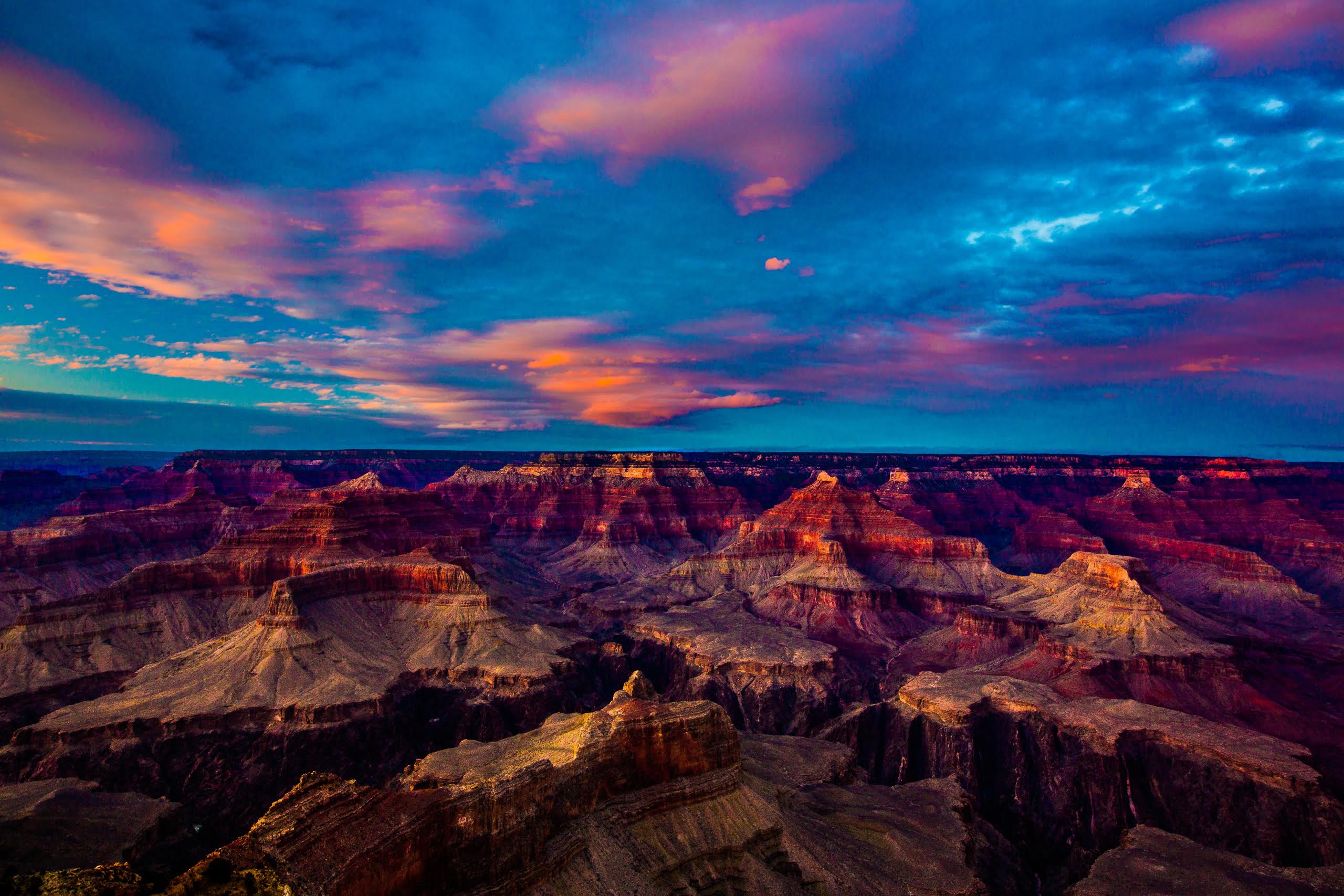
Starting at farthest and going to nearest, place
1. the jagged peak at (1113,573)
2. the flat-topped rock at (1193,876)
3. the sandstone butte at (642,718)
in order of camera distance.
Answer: the jagged peak at (1113,573) → the flat-topped rock at (1193,876) → the sandstone butte at (642,718)

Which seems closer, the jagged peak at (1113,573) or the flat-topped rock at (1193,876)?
the flat-topped rock at (1193,876)

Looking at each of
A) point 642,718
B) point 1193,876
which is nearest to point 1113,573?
point 1193,876

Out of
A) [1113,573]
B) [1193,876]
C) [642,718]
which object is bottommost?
[1193,876]

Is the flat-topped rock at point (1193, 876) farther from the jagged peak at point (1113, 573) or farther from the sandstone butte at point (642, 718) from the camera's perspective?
the jagged peak at point (1113, 573)

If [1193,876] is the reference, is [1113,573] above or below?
above

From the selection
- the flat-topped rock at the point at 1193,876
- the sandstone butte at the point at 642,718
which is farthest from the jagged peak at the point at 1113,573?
the flat-topped rock at the point at 1193,876

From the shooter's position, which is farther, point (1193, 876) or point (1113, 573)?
point (1113, 573)

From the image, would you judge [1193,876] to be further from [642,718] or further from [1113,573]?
[1113,573]

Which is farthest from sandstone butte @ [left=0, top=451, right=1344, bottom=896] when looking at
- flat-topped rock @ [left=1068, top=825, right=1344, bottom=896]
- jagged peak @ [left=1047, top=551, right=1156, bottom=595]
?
jagged peak @ [left=1047, top=551, right=1156, bottom=595]

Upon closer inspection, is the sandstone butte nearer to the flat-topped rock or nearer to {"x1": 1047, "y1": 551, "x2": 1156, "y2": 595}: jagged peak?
the flat-topped rock
